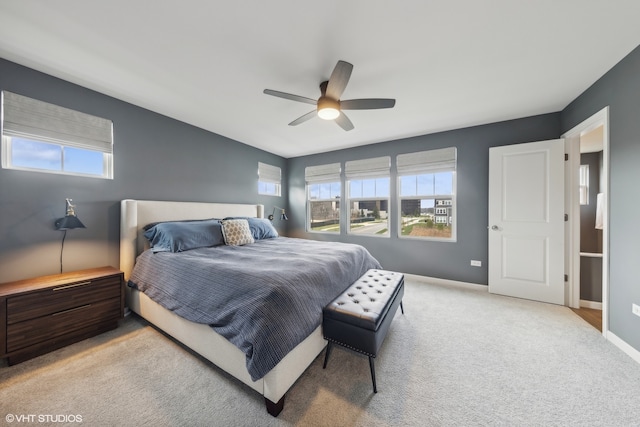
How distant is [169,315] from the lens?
1.95 metres

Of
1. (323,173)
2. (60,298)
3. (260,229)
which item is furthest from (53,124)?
(323,173)

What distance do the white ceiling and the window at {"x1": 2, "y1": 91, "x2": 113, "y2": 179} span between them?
0.37 metres

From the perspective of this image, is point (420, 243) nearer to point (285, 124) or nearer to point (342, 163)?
point (342, 163)

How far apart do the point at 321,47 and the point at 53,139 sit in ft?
9.03

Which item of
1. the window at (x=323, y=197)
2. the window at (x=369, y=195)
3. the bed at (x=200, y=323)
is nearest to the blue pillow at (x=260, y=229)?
the bed at (x=200, y=323)

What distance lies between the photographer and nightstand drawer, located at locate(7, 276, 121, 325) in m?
1.64

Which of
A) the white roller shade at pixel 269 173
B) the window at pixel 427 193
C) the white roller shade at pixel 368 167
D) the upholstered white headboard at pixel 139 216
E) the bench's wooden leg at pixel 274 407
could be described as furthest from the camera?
the white roller shade at pixel 269 173

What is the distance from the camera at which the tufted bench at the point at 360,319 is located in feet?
4.87

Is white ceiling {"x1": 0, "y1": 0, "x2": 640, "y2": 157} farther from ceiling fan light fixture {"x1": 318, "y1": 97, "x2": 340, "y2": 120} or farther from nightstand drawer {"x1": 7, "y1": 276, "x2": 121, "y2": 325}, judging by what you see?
nightstand drawer {"x1": 7, "y1": 276, "x2": 121, "y2": 325}

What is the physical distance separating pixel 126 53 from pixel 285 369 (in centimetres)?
274

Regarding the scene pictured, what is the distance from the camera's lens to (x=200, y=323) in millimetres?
1639

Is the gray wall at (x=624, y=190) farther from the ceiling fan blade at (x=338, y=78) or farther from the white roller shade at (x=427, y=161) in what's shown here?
the ceiling fan blade at (x=338, y=78)

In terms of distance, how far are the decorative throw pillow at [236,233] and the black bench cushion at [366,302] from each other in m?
1.65

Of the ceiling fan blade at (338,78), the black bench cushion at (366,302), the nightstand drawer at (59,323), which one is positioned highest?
the ceiling fan blade at (338,78)
